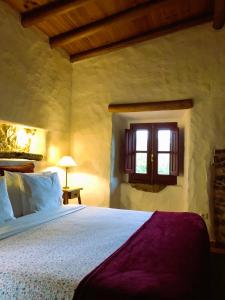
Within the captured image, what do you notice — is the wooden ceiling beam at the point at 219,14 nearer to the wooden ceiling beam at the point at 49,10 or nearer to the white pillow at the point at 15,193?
the wooden ceiling beam at the point at 49,10

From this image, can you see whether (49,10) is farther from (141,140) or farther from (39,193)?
(141,140)

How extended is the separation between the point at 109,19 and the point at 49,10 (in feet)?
2.75

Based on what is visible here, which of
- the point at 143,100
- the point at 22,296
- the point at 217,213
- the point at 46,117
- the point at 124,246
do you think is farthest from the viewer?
the point at 143,100

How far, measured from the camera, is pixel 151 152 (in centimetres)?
452

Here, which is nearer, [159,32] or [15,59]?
[15,59]

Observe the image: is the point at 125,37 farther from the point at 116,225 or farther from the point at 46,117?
the point at 116,225

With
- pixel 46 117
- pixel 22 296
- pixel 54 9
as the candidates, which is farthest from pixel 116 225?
pixel 54 9

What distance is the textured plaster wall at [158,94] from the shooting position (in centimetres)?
370

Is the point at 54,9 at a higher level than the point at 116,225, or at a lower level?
higher

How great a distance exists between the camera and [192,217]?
8.16 feet

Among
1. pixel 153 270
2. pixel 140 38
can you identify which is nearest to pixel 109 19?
pixel 140 38

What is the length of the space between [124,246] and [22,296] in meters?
0.69

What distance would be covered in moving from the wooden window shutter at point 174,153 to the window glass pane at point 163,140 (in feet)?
0.48

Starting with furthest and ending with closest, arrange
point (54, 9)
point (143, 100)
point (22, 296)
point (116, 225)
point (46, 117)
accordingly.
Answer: point (143, 100) → point (46, 117) → point (54, 9) → point (116, 225) → point (22, 296)
